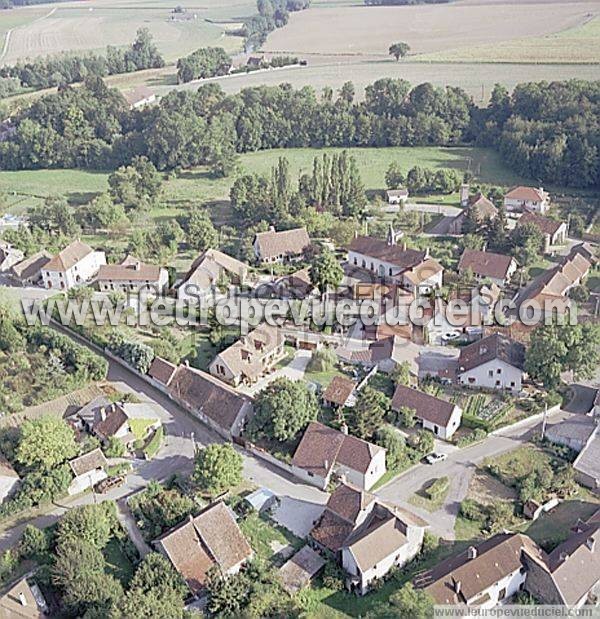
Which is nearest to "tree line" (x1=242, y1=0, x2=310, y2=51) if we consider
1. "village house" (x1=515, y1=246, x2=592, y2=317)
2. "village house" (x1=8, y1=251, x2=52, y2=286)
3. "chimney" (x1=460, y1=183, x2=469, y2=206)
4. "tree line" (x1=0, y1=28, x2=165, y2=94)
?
"tree line" (x1=0, y1=28, x2=165, y2=94)

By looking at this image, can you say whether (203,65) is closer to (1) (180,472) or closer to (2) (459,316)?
(2) (459,316)

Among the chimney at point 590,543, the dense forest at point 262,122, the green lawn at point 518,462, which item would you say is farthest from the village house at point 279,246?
the chimney at point 590,543

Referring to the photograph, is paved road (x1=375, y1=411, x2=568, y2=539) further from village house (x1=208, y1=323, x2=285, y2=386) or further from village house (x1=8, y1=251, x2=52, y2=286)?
village house (x1=8, y1=251, x2=52, y2=286)

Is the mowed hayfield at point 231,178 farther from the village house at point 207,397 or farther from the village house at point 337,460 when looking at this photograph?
the village house at point 337,460

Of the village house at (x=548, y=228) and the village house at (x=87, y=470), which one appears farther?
the village house at (x=548, y=228)

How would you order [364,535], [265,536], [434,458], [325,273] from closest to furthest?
[364,535] → [265,536] → [434,458] → [325,273]

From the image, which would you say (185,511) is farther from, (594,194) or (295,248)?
(594,194)

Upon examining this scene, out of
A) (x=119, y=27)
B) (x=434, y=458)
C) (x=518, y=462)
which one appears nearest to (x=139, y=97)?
(x=119, y=27)
